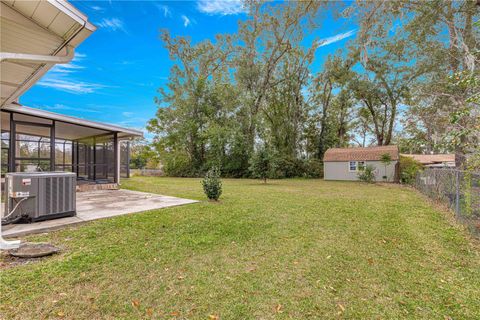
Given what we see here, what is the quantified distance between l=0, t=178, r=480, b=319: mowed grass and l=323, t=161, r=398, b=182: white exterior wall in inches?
554

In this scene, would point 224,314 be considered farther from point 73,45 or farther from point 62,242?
point 73,45

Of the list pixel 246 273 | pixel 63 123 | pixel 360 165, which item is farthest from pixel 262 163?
pixel 246 273

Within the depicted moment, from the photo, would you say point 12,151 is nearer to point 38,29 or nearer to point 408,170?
point 38,29

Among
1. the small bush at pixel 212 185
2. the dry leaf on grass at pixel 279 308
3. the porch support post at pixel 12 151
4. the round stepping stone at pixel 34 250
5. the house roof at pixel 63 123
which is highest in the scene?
the house roof at pixel 63 123

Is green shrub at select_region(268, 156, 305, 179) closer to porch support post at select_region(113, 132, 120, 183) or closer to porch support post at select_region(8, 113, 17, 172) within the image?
porch support post at select_region(113, 132, 120, 183)

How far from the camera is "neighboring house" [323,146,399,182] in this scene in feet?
55.6

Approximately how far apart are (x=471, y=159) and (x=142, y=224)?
21.4 ft

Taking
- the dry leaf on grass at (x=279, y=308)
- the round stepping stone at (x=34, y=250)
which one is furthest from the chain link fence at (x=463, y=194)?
the round stepping stone at (x=34, y=250)

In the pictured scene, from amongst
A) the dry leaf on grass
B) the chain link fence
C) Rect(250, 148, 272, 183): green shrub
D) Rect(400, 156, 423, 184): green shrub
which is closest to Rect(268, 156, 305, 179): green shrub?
Rect(250, 148, 272, 183): green shrub

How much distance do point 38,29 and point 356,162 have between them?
781 inches

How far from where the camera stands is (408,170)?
48.9 feet

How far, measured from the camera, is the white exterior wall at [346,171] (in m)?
16.9

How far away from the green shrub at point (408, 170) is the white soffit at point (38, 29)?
16451 millimetres

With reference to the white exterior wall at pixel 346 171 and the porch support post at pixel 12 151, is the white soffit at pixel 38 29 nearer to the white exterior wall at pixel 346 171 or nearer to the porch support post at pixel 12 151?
the porch support post at pixel 12 151
